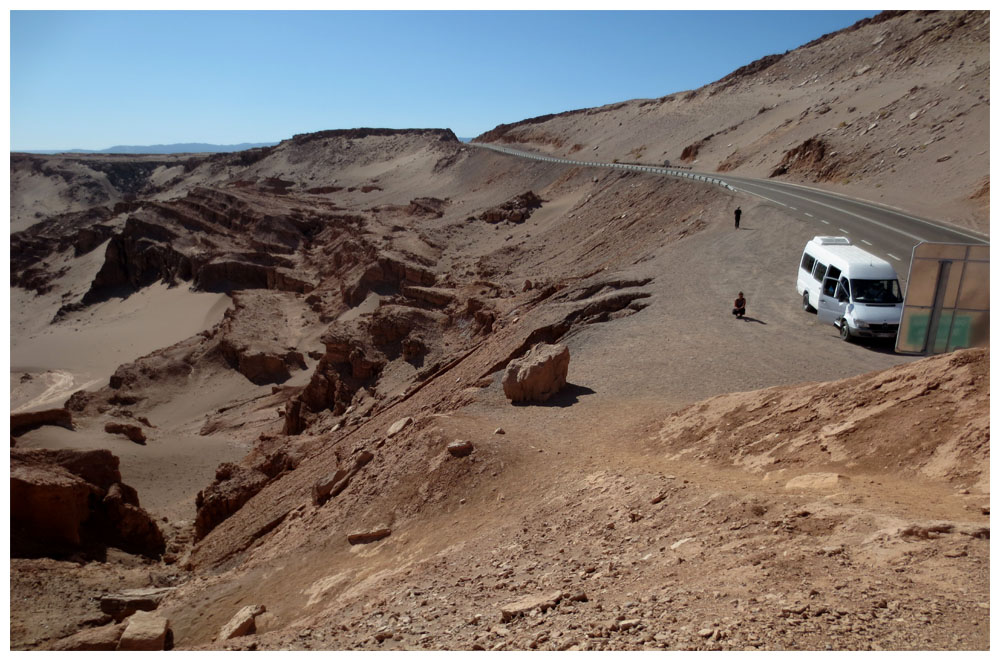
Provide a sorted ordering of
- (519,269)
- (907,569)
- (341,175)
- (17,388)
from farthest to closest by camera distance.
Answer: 1. (341,175)
2. (519,269)
3. (17,388)
4. (907,569)

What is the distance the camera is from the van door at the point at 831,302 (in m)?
15.3

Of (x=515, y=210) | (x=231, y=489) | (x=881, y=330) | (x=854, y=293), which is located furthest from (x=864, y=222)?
(x=515, y=210)

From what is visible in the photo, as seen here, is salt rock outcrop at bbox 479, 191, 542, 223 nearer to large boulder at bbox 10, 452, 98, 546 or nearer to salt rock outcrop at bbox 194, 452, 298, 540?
salt rock outcrop at bbox 194, 452, 298, 540

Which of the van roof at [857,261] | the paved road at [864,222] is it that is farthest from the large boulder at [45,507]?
the paved road at [864,222]

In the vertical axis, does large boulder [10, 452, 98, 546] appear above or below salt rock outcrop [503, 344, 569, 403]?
below

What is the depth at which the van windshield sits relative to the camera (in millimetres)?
14891

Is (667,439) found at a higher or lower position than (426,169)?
lower

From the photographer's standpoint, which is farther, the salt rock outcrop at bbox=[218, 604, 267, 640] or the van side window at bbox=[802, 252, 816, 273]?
the van side window at bbox=[802, 252, 816, 273]

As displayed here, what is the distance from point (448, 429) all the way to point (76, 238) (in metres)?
50.1

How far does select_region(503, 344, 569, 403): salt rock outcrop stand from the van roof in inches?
281

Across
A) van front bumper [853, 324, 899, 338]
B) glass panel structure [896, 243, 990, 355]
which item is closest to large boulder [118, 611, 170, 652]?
glass panel structure [896, 243, 990, 355]

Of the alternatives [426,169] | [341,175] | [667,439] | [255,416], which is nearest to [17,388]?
[255,416]

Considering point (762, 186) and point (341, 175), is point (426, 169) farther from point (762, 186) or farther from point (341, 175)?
point (762, 186)

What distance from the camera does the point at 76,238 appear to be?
166 feet
